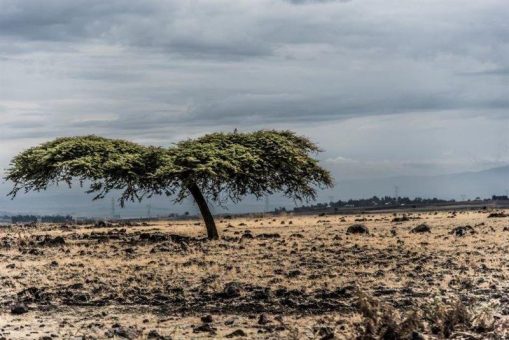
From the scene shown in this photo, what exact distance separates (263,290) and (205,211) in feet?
66.2

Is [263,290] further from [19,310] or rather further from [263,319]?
[19,310]

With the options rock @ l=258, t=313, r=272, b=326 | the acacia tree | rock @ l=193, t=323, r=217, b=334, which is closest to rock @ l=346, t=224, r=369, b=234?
the acacia tree

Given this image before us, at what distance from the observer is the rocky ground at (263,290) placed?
14695 mm

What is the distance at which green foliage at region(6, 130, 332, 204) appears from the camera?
3800 centimetres

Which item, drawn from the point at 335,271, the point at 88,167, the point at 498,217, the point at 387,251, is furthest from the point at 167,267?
the point at 498,217

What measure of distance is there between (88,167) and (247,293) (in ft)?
70.7

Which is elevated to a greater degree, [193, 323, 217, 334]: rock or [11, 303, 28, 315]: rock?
[11, 303, 28, 315]: rock

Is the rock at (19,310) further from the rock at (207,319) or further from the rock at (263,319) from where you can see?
the rock at (263,319)

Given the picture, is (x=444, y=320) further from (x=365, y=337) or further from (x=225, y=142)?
(x=225, y=142)

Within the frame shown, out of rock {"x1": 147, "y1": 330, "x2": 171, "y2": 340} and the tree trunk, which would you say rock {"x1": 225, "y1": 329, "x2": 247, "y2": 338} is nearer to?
rock {"x1": 147, "y1": 330, "x2": 171, "y2": 340}

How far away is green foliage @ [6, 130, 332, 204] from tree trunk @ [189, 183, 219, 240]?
710mm

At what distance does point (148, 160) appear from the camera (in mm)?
40969

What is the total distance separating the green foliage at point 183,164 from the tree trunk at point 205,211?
710mm

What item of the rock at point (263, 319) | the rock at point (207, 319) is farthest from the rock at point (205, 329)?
the rock at point (263, 319)
